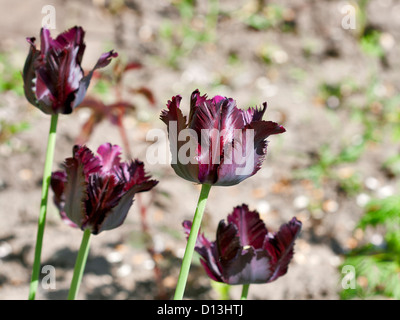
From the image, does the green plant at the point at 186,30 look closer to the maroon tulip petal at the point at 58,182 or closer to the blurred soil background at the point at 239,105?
the blurred soil background at the point at 239,105

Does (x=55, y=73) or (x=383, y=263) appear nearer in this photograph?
(x=55, y=73)

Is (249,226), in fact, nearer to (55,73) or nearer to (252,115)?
(252,115)

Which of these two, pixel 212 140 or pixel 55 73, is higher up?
pixel 55 73

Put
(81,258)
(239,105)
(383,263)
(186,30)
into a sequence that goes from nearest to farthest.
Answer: (81,258)
(383,263)
(239,105)
(186,30)

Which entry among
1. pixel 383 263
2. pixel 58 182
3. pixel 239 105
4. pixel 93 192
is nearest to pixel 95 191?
pixel 93 192

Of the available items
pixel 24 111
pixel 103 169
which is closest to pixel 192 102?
pixel 103 169

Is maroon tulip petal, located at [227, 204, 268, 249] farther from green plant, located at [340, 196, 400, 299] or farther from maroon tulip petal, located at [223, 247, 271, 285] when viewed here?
green plant, located at [340, 196, 400, 299]
